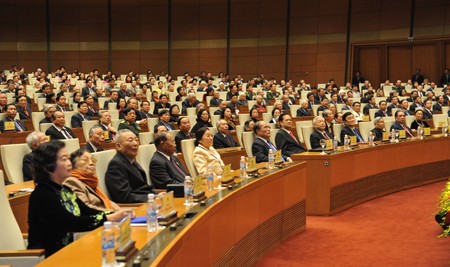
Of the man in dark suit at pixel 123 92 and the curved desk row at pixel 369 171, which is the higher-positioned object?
the man in dark suit at pixel 123 92

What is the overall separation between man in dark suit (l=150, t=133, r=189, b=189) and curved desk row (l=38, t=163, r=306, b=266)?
71 centimetres

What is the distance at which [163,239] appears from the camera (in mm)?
2562

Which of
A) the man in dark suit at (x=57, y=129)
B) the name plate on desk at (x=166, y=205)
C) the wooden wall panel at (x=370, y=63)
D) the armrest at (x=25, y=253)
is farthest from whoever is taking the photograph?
the wooden wall panel at (x=370, y=63)

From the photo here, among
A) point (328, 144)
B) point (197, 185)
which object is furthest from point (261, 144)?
point (197, 185)

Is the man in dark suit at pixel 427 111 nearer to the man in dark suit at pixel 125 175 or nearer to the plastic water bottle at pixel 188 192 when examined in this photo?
the man in dark suit at pixel 125 175

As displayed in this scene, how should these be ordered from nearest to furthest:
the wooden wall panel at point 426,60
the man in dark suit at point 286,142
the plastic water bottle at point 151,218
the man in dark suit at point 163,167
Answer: the plastic water bottle at point 151,218, the man in dark suit at point 163,167, the man in dark suit at point 286,142, the wooden wall panel at point 426,60

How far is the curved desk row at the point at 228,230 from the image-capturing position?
2367 millimetres

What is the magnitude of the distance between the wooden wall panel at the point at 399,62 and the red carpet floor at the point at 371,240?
1127 cm

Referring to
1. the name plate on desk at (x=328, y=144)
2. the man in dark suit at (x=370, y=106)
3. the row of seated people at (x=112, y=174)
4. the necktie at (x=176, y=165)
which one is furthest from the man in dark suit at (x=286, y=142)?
the man in dark suit at (x=370, y=106)

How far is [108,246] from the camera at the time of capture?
208 centimetres

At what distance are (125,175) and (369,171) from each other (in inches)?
144

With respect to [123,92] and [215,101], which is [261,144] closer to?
[215,101]

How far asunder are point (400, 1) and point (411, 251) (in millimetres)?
13542

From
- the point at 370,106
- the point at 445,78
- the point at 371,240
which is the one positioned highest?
the point at 445,78
